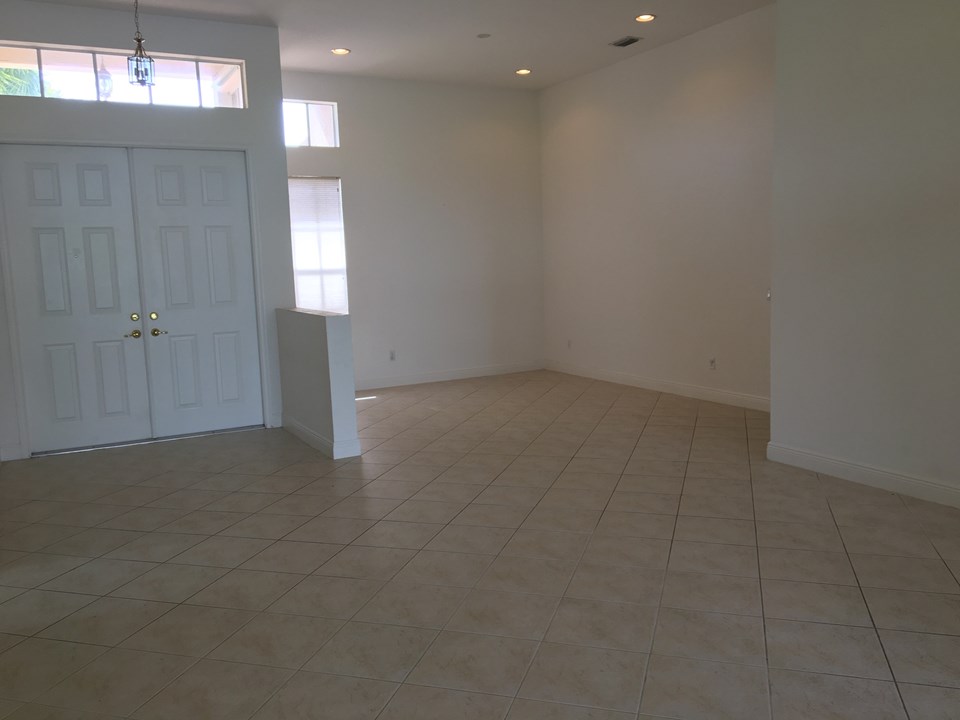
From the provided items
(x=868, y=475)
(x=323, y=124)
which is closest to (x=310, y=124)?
(x=323, y=124)

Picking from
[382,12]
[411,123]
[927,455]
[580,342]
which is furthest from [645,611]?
[411,123]

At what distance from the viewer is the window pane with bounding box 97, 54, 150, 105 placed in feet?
16.9

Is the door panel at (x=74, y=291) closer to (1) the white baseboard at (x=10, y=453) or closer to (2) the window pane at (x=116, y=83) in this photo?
(1) the white baseboard at (x=10, y=453)

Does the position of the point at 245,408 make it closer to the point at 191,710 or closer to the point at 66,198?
the point at 66,198

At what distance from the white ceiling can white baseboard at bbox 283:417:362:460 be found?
294 cm

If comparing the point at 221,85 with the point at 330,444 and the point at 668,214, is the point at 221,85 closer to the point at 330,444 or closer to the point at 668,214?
the point at 330,444

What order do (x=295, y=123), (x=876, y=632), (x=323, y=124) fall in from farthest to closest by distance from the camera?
(x=323, y=124)
(x=295, y=123)
(x=876, y=632)

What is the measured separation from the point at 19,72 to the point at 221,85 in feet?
4.36

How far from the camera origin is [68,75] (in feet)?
16.6

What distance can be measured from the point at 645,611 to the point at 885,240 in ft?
7.93

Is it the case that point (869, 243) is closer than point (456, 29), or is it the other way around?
point (869, 243)

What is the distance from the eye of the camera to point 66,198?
512cm

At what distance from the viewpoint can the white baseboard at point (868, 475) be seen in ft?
12.0

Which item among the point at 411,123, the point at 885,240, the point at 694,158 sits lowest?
the point at 885,240
